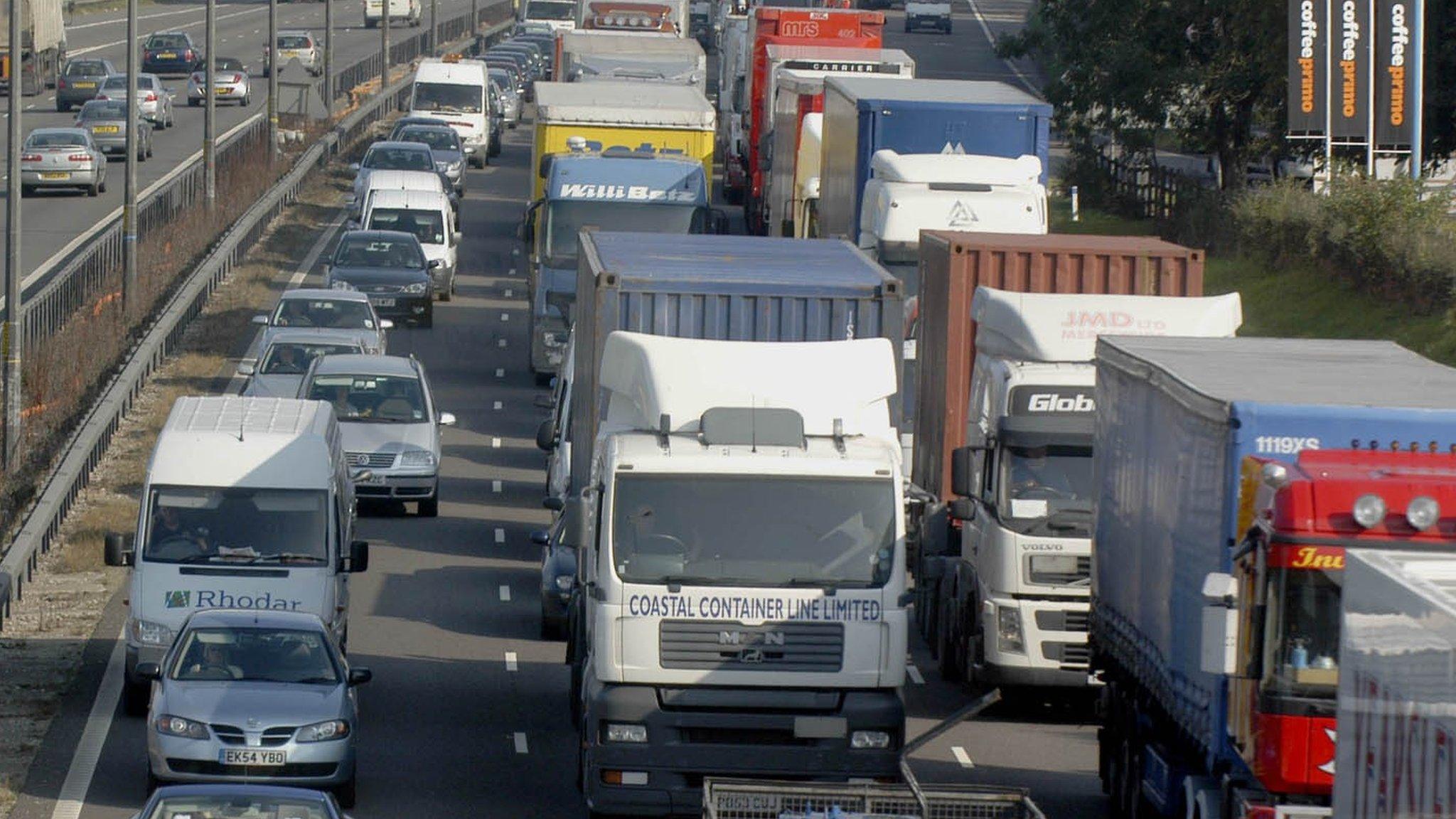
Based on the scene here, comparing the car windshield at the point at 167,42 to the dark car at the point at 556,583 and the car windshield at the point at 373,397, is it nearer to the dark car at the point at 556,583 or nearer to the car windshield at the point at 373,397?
the car windshield at the point at 373,397

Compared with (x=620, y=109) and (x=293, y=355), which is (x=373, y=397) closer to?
(x=293, y=355)

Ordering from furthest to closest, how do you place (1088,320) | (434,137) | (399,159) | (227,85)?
1. (227,85)
2. (434,137)
3. (399,159)
4. (1088,320)

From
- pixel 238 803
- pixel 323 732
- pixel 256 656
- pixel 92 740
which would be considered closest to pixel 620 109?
pixel 92 740

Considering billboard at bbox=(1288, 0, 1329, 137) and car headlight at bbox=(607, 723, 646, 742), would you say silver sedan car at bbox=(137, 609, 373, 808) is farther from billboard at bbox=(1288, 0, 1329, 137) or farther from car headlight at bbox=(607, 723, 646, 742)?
billboard at bbox=(1288, 0, 1329, 137)

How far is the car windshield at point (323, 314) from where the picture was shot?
107 ft

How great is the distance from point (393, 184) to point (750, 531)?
29.4 m

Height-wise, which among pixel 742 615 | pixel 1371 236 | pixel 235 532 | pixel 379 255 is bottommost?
pixel 235 532

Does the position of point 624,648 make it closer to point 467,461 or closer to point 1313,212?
point 467,461

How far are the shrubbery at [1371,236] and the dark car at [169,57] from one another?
1974 inches

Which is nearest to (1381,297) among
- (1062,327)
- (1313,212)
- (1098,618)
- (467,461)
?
(1313,212)

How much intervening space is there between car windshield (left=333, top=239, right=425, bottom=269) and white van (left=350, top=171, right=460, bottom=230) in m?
3.40

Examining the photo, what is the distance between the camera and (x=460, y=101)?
59.5 meters

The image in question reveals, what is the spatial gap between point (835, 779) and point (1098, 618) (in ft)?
7.69

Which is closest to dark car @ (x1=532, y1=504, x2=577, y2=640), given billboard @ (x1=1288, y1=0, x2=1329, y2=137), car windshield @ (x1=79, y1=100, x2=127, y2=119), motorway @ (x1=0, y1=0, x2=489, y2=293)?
billboard @ (x1=1288, y1=0, x2=1329, y2=137)
